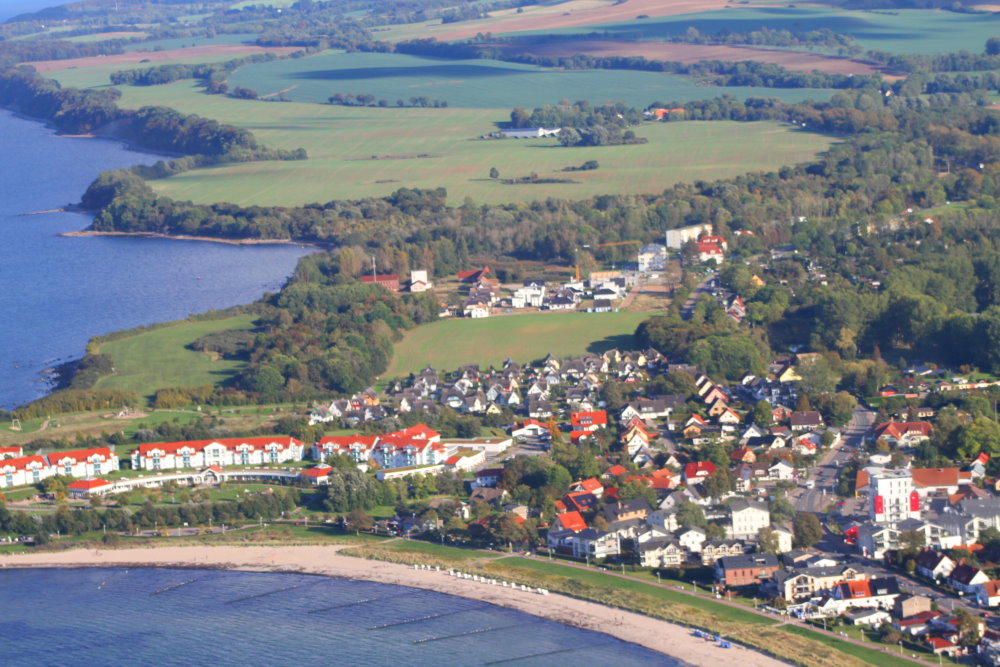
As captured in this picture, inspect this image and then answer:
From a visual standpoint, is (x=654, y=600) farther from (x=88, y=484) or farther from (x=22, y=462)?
(x=22, y=462)

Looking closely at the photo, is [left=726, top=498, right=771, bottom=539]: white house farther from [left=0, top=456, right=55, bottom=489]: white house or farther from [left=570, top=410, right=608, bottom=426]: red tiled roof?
[left=0, top=456, right=55, bottom=489]: white house

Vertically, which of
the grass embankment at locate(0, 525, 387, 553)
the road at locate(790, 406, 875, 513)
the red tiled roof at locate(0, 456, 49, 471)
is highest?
the red tiled roof at locate(0, 456, 49, 471)

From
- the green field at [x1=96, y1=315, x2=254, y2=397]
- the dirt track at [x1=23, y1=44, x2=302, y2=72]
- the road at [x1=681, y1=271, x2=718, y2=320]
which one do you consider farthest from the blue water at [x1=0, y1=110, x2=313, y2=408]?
the dirt track at [x1=23, y1=44, x2=302, y2=72]

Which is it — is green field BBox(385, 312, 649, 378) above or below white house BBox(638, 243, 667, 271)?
above

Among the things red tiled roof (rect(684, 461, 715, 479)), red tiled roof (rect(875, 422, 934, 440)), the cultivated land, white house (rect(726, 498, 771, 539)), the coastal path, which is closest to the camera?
the coastal path

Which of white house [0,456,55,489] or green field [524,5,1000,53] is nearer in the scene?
white house [0,456,55,489]

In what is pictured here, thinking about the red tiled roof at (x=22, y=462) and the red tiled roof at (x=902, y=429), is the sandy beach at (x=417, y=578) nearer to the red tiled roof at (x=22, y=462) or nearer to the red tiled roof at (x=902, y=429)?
the red tiled roof at (x=22, y=462)
